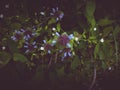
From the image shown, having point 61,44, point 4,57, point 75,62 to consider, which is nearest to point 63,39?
point 61,44

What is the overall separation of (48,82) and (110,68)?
453 mm

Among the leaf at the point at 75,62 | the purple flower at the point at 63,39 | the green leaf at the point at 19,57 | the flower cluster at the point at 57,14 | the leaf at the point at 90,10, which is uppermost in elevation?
the flower cluster at the point at 57,14

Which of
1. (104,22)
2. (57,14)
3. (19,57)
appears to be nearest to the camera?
(19,57)

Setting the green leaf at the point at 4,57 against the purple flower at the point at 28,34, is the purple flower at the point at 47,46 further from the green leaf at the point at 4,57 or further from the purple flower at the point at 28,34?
the green leaf at the point at 4,57

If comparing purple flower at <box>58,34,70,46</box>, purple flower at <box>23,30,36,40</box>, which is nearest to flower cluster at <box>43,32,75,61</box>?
purple flower at <box>58,34,70,46</box>

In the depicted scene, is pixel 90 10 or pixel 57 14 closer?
pixel 90 10

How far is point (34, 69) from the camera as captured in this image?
6.19 ft

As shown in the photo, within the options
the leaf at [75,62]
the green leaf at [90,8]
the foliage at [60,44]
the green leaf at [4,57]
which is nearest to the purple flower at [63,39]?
the foliage at [60,44]

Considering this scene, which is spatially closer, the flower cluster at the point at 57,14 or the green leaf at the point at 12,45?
the green leaf at the point at 12,45

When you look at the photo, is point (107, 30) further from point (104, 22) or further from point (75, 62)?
A: point (75, 62)

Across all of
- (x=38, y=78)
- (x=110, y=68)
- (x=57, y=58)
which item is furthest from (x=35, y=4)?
(x=110, y=68)

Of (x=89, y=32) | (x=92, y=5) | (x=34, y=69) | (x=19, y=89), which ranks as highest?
(x=92, y=5)

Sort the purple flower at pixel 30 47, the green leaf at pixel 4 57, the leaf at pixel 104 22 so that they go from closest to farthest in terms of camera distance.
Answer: the green leaf at pixel 4 57 → the leaf at pixel 104 22 → the purple flower at pixel 30 47

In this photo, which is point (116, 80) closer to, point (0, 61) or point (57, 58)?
point (57, 58)
